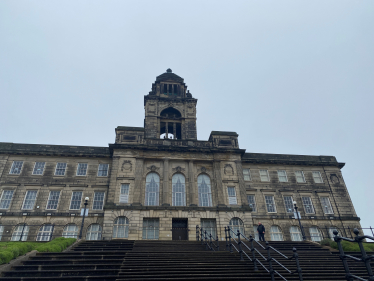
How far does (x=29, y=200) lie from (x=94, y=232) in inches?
309

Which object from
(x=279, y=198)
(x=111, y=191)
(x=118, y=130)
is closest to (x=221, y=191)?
(x=279, y=198)

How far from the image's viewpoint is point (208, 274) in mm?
9820

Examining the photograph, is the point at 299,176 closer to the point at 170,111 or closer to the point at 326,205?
the point at 326,205

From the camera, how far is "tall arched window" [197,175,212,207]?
85.5 ft

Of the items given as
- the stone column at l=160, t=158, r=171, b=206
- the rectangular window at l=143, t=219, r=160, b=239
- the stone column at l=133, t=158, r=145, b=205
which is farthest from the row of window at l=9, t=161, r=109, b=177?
the rectangular window at l=143, t=219, r=160, b=239

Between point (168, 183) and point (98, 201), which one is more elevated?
point (168, 183)

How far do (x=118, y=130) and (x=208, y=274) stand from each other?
70.3ft

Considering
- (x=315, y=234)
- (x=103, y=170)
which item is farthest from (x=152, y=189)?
(x=315, y=234)

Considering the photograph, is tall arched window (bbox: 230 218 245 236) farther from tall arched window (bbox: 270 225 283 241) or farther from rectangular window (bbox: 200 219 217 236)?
tall arched window (bbox: 270 225 283 241)

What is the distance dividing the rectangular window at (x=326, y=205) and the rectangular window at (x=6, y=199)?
35.0 metres

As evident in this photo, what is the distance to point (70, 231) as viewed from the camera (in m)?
25.4

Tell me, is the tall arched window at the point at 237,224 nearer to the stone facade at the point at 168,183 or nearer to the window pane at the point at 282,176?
the stone facade at the point at 168,183

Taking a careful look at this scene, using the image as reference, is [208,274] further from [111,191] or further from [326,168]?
[326,168]

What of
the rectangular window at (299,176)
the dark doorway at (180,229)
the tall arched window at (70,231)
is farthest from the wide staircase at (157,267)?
the rectangular window at (299,176)
